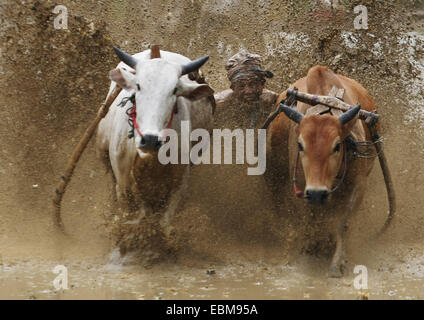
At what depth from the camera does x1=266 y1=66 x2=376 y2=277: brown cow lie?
18.0 ft

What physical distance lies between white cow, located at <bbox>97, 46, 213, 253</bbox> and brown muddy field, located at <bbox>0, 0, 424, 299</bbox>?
33cm

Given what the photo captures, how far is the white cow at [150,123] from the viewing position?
17.9 ft

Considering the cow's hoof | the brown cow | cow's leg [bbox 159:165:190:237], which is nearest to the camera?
the brown cow

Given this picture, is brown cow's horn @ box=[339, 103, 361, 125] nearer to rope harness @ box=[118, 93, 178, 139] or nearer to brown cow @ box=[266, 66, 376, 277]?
brown cow @ box=[266, 66, 376, 277]

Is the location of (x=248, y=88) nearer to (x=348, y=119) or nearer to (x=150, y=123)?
(x=348, y=119)

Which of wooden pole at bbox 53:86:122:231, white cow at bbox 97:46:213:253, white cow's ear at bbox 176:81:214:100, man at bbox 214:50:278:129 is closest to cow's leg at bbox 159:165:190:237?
white cow at bbox 97:46:213:253

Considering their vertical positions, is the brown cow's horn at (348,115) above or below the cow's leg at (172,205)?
above

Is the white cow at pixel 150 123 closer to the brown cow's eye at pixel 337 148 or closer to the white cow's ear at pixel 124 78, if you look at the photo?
Answer: the white cow's ear at pixel 124 78

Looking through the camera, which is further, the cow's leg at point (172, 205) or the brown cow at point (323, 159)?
the cow's leg at point (172, 205)

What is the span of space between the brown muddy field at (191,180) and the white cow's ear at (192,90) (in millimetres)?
1067

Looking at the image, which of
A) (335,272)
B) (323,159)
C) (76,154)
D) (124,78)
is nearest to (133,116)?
(124,78)

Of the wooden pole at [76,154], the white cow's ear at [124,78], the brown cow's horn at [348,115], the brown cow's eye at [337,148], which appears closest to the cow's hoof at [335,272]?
the brown cow's eye at [337,148]

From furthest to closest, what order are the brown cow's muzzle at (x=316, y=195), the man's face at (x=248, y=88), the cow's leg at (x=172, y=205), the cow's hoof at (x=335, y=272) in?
the man's face at (x=248, y=88) → the cow's leg at (x=172, y=205) → the cow's hoof at (x=335, y=272) → the brown cow's muzzle at (x=316, y=195)

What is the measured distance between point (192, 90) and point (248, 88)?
55.1 inches
